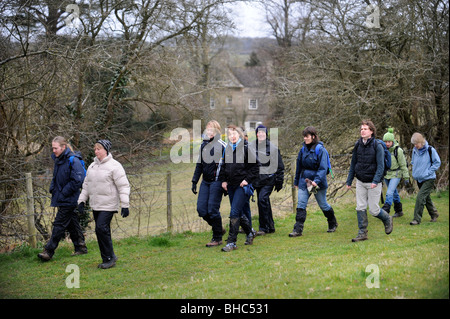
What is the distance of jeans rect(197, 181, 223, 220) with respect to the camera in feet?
27.8

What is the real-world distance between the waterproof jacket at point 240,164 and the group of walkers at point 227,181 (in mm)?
18

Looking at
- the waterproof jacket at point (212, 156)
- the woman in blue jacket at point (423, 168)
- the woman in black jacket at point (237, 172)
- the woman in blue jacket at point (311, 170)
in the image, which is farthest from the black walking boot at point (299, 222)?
the woman in blue jacket at point (423, 168)

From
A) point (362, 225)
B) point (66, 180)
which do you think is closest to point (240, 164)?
point (362, 225)

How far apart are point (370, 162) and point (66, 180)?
5284 mm

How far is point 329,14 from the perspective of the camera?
15.7 metres

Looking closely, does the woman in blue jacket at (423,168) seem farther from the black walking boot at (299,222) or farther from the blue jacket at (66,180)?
the blue jacket at (66,180)

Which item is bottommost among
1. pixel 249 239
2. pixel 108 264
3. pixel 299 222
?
pixel 108 264

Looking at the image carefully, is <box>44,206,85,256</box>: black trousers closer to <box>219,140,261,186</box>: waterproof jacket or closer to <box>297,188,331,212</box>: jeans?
<box>219,140,261,186</box>: waterproof jacket

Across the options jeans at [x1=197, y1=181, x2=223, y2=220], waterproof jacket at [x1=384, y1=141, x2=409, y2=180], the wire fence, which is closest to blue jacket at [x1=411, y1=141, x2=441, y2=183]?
waterproof jacket at [x1=384, y1=141, x2=409, y2=180]

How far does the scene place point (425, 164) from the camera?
31.6 ft

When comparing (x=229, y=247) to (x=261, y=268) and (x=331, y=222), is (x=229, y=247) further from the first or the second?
(x=331, y=222)

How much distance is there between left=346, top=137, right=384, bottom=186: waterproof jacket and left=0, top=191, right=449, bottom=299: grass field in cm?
114

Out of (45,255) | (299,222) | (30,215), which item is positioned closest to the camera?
(45,255)

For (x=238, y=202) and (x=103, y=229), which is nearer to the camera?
(x=103, y=229)
